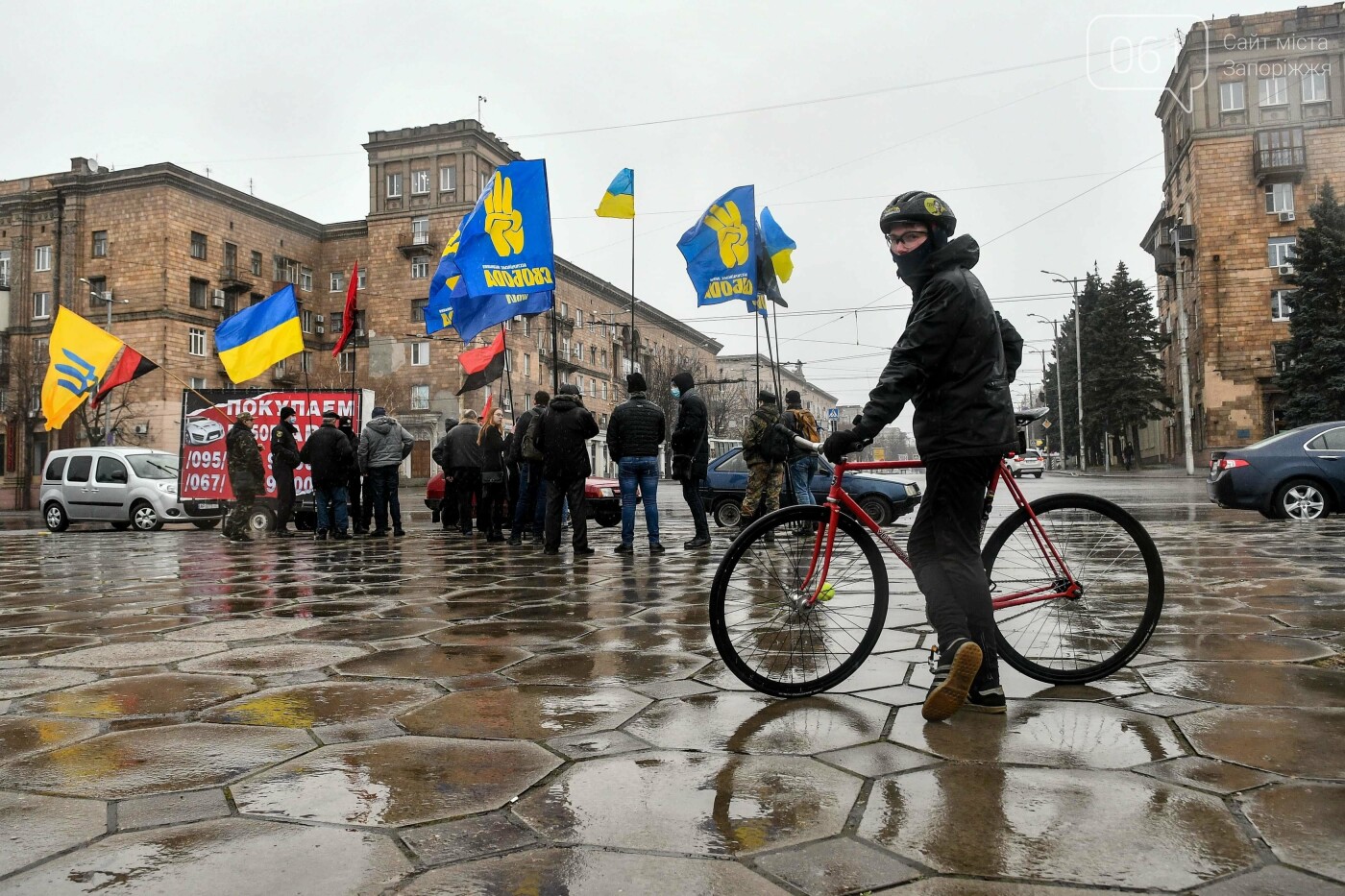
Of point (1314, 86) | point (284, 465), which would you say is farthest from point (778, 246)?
point (1314, 86)

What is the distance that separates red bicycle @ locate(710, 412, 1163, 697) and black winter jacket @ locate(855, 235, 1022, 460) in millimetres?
322

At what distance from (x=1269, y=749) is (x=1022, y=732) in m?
→ 0.68

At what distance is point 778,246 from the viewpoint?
17.9m

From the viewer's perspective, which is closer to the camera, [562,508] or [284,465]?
[562,508]

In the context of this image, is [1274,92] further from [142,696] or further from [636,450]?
[142,696]

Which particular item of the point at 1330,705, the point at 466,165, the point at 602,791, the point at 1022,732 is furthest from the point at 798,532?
the point at 466,165

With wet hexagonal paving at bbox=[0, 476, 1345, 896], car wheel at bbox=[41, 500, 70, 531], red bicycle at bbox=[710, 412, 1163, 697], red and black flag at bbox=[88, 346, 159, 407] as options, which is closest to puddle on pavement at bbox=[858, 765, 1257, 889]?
wet hexagonal paving at bbox=[0, 476, 1345, 896]

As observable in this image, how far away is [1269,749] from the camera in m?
2.90

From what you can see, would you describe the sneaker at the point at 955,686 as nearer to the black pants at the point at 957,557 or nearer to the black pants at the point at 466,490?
the black pants at the point at 957,557

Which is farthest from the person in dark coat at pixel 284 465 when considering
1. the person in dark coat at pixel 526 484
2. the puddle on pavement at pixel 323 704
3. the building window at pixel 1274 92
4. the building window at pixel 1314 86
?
the building window at pixel 1314 86

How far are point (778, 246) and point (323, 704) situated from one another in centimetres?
1524

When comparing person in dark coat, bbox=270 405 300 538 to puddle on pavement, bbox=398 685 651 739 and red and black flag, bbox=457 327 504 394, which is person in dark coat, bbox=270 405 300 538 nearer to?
red and black flag, bbox=457 327 504 394

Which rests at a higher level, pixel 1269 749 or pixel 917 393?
→ pixel 917 393

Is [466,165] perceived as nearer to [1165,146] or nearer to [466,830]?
[1165,146]
